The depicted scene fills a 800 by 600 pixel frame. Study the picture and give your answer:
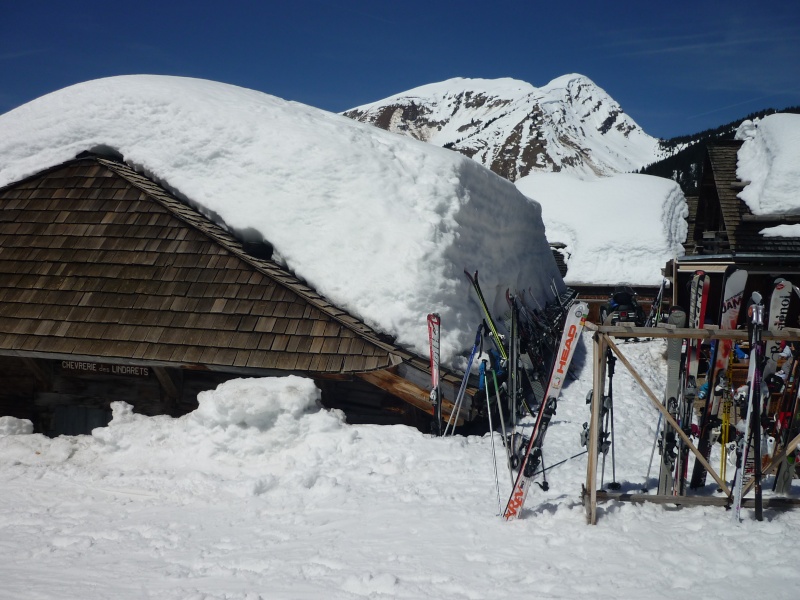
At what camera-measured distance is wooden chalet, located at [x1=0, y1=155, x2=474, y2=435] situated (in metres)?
7.82

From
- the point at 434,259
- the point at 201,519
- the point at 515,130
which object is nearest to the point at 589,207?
the point at 434,259

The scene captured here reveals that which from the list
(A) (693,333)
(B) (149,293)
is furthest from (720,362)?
(B) (149,293)

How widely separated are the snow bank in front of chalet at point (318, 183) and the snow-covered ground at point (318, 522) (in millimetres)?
2288

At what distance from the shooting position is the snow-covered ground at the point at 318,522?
3814mm

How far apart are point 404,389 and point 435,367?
51cm

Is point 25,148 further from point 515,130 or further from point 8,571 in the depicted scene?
point 515,130

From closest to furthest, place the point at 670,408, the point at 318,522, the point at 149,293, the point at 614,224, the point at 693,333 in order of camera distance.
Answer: the point at 693,333, the point at 318,522, the point at 670,408, the point at 149,293, the point at 614,224

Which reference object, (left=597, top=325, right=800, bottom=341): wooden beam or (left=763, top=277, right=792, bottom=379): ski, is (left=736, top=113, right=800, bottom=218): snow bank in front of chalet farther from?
(left=597, top=325, right=800, bottom=341): wooden beam

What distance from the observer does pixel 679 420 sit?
5277mm

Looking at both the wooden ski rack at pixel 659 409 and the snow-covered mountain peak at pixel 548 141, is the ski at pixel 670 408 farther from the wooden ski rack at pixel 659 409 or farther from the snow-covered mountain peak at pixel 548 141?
the snow-covered mountain peak at pixel 548 141

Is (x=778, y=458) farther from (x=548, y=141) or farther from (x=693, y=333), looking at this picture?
(x=548, y=141)

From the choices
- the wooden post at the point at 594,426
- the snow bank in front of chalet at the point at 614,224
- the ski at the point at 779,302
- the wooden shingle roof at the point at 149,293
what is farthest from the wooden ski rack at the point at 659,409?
the snow bank in front of chalet at the point at 614,224

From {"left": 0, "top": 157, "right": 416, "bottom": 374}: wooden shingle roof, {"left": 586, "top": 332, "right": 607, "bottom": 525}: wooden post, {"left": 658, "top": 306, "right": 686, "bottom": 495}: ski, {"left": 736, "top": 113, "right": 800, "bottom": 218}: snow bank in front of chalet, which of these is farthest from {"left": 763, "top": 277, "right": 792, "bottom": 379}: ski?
{"left": 736, "top": 113, "right": 800, "bottom": 218}: snow bank in front of chalet

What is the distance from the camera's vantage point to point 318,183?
988cm
